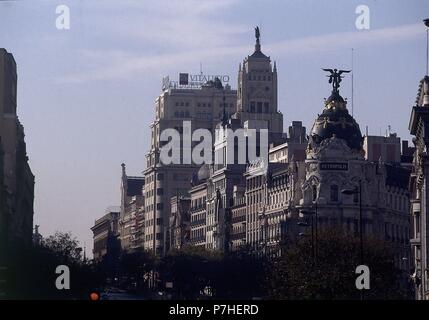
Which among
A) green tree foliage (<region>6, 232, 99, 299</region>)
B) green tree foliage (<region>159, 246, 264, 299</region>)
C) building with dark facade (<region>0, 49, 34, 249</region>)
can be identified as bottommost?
green tree foliage (<region>6, 232, 99, 299</region>)

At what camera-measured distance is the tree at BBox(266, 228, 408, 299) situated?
83812 mm

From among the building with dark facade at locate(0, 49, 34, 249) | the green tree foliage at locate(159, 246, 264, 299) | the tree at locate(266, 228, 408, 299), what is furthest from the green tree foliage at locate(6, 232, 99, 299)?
the green tree foliage at locate(159, 246, 264, 299)

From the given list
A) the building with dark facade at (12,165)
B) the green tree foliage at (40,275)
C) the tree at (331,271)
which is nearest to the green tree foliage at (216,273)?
the building with dark facade at (12,165)

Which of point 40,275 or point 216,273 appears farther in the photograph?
point 216,273

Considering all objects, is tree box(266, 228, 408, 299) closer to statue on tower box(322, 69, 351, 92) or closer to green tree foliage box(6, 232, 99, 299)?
green tree foliage box(6, 232, 99, 299)

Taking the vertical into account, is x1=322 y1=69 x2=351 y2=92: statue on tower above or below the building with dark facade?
above

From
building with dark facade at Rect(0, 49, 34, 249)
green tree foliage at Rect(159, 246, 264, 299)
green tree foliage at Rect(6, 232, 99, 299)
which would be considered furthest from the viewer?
green tree foliage at Rect(159, 246, 264, 299)

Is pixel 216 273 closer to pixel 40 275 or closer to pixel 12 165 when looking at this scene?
pixel 12 165

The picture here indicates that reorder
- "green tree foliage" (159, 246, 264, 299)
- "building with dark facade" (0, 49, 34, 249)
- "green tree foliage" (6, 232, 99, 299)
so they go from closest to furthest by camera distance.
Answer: "green tree foliage" (6, 232, 99, 299), "building with dark facade" (0, 49, 34, 249), "green tree foliage" (159, 246, 264, 299)

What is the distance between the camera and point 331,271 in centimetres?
8875

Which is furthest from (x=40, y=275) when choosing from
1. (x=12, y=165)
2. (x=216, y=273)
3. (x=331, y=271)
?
(x=216, y=273)
